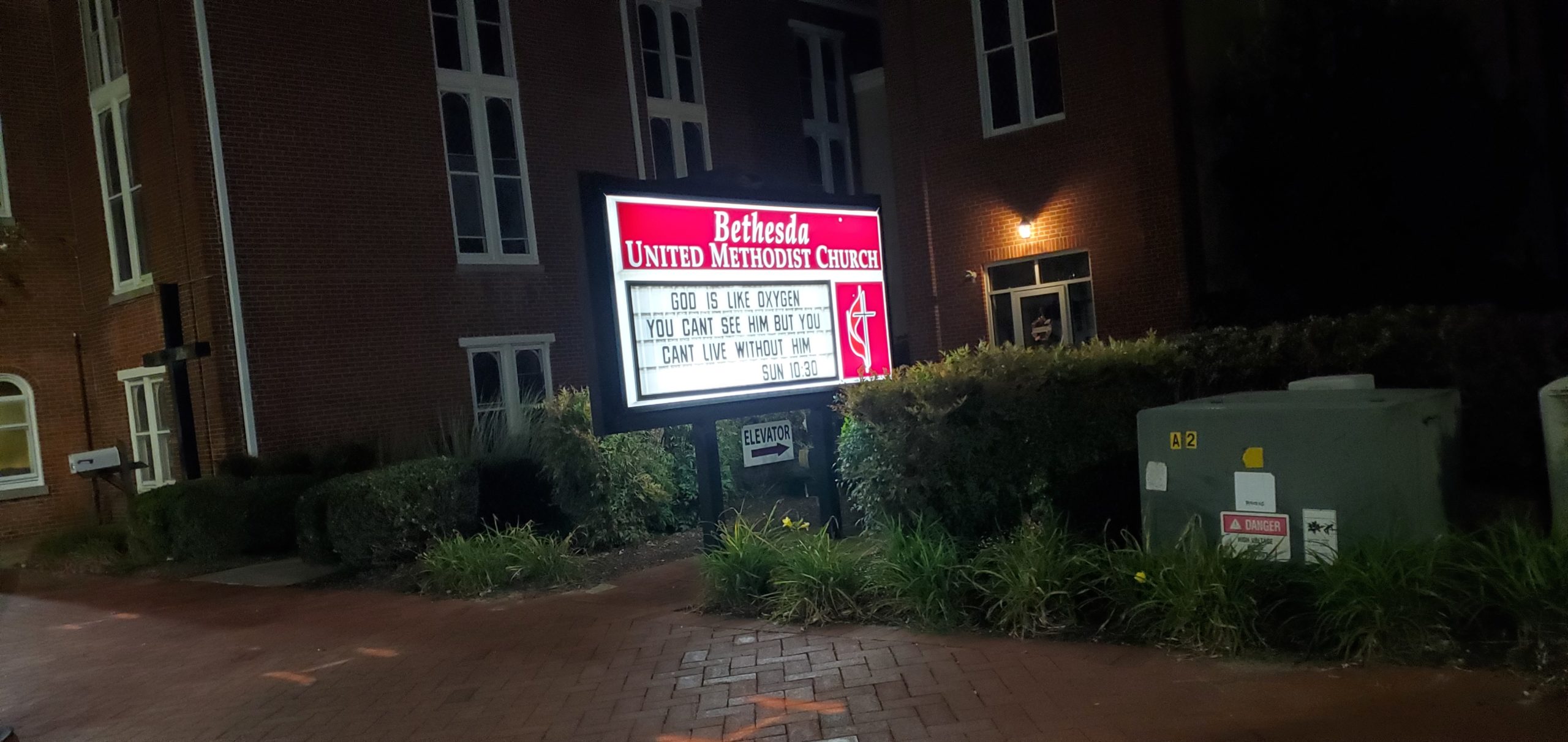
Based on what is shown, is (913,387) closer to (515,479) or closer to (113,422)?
(515,479)

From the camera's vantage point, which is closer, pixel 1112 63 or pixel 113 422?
pixel 1112 63

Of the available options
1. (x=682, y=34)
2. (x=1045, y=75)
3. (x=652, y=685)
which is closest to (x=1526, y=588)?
(x=652, y=685)

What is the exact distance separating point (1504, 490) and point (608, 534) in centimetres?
705

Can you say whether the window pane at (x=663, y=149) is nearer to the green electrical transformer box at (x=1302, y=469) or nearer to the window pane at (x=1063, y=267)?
the window pane at (x=1063, y=267)

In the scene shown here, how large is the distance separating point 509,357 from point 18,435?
25.1ft

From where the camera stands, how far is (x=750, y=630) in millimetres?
6926

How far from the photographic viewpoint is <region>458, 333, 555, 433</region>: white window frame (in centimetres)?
1727

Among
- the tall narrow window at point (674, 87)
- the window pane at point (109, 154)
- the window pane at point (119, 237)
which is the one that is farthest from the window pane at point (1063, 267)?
the window pane at point (109, 154)

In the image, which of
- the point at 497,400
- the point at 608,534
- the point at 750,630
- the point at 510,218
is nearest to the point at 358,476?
the point at 608,534

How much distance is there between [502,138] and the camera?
59.8 ft

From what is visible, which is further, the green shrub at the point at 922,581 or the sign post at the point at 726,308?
the sign post at the point at 726,308

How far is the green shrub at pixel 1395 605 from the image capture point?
509 centimetres

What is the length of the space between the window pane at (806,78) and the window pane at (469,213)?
8.60m

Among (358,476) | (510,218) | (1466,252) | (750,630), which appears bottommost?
(750,630)
